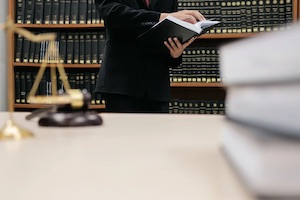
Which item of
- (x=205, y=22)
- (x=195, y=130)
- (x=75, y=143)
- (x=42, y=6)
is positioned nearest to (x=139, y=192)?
(x=75, y=143)

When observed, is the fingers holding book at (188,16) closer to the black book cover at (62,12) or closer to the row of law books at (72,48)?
the row of law books at (72,48)

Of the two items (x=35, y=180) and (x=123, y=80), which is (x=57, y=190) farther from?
(x=123, y=80)

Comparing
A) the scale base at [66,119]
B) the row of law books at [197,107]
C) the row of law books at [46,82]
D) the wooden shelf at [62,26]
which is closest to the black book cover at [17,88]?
the row of law books at [46,82]

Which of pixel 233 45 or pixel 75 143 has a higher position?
pixel 233 45

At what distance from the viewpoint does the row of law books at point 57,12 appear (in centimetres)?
298

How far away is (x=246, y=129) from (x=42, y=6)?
2.84 metres

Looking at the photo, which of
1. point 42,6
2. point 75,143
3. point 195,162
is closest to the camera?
point 195,162

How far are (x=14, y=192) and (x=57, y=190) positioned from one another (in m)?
0.03

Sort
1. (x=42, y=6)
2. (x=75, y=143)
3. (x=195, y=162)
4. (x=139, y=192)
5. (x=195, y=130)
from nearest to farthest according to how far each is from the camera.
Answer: (x=139, y=192) → (x=195, y=162) → (x=75, y=143) → (x=195, y=130) → (x=42, y=6)

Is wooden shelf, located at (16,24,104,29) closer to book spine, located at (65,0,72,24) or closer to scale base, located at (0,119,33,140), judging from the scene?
book spine, located at (65,0,72,24)

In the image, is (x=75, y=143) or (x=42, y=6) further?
(x=42, y=6)

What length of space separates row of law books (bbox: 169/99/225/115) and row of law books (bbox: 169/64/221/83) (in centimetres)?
13

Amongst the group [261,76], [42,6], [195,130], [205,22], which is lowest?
[195,130]

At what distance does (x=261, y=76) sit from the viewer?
13.9 inches
